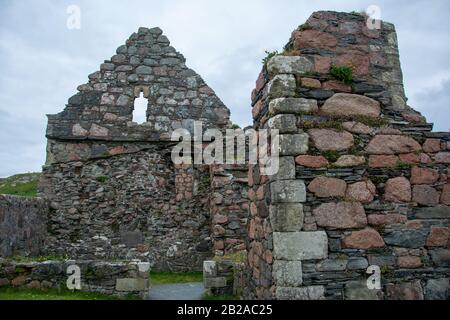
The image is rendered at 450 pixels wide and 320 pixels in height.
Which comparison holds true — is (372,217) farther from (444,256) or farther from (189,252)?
(189,252)

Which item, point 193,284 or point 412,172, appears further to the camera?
point 193,284

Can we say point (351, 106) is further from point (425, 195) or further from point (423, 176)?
point (425, 195)

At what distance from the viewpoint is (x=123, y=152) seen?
418 inches

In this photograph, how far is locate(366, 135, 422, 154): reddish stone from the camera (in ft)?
14.8

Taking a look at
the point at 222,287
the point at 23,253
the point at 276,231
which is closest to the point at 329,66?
the point at 276,231

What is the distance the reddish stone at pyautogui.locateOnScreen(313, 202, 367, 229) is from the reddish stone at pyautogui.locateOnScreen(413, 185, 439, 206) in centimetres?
72

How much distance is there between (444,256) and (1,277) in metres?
6.49

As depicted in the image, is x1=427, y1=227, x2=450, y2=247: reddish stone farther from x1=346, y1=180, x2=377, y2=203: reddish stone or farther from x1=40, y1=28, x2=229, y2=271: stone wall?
x1=40, y1=28, x2=229, y2=271: stone wall

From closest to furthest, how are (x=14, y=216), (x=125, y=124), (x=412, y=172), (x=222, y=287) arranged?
(x=412, y=172)
(x=222, y=287)
(x=14, y=216)
(x=125, y=124)

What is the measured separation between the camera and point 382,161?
176 inches

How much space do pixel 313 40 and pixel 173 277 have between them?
6.66 meters

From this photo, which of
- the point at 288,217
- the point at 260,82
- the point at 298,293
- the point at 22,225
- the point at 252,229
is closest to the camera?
the point at 298,293

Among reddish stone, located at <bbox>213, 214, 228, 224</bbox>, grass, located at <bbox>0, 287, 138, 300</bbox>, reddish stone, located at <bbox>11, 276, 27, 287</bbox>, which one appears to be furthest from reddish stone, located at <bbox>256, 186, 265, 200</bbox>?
reddish stone, located at <bbox>11, 276, 27, 287</bbox>

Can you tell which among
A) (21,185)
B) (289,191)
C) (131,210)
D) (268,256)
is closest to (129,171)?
(131,210)
